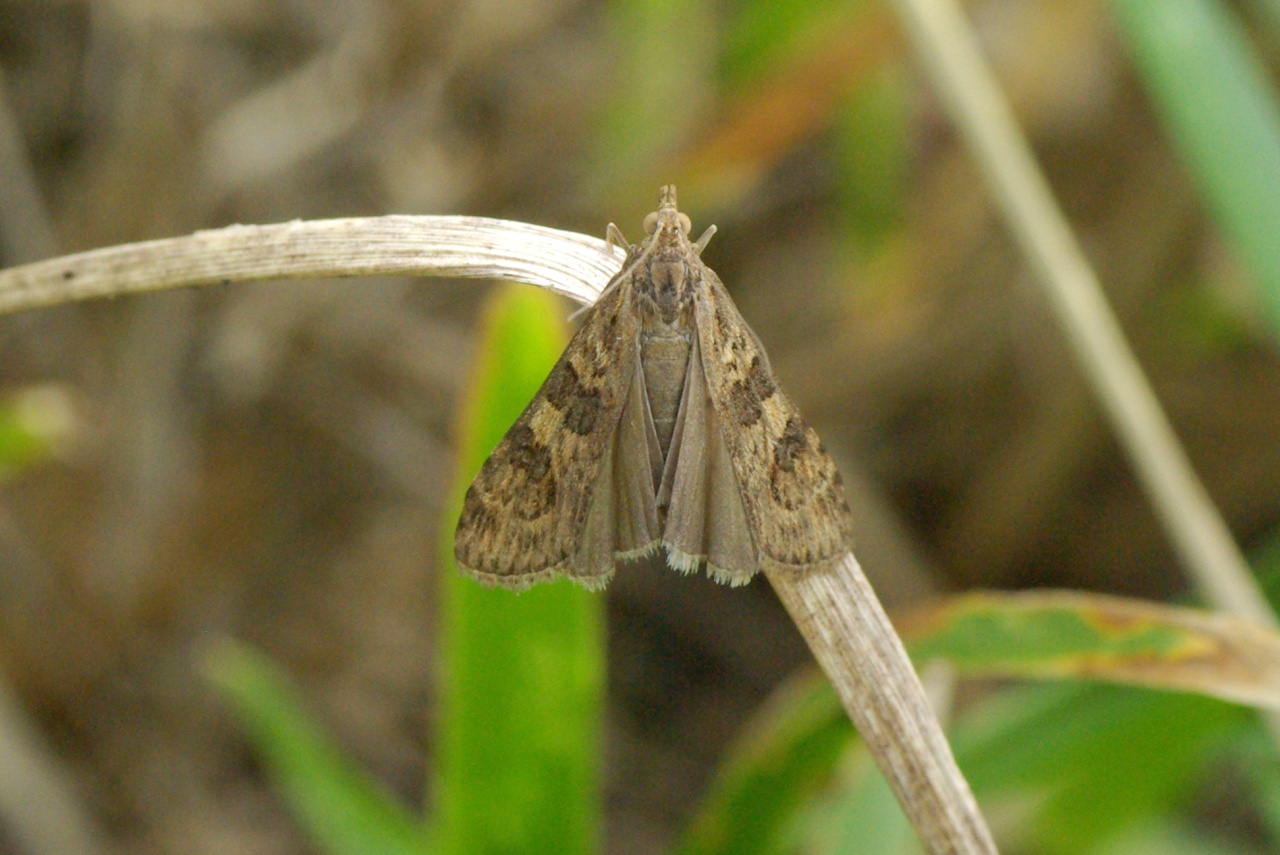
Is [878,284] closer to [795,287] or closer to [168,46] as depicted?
[795,287]

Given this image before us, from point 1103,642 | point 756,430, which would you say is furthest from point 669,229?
point 1103,642

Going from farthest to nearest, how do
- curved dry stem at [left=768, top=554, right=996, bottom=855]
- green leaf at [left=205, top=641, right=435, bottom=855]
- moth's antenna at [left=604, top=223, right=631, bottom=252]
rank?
green leaf at [left=205, top=641, right=435, bottom=855] → moth's antenna at [left=604, top=223, right=631, bottom=252] → curved dry stem at [left=768, top=554, right=996, bottom=855]

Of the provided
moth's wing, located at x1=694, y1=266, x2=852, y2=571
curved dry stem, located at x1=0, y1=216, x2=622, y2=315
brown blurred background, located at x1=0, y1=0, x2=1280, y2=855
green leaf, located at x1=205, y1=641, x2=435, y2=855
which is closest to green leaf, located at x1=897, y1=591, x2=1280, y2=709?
moth's wing, located at x1=694, y1=266, x2=852, y2=571

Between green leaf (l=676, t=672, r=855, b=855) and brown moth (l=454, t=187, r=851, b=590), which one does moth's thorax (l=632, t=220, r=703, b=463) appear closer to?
brown moth (l=454, t=187, r=851, b=590)

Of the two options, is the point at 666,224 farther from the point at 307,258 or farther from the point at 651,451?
the point at 307,258

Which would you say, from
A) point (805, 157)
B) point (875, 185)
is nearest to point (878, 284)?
point (875, 185)
